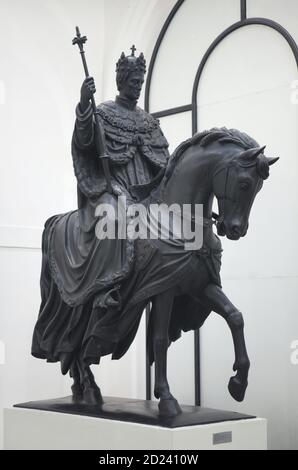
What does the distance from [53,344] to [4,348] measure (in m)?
1.94

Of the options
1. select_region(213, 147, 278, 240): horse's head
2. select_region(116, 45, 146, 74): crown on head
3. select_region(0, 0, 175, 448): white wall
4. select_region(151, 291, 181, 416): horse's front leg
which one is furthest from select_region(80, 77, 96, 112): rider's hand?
select_region(0, 0, 175, 448): white wall

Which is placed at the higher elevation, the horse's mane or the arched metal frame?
the arched metal frame

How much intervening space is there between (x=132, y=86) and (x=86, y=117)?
0.44 meters

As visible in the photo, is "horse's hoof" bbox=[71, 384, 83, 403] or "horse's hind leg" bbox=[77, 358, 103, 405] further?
"horse's hoof" bbox=[71, 384, 83, 403]

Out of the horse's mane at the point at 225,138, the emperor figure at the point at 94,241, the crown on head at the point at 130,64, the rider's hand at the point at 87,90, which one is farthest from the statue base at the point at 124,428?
the crown on head at the point at 130,64

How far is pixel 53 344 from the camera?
5.93 meters

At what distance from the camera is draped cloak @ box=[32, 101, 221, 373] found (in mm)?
5156

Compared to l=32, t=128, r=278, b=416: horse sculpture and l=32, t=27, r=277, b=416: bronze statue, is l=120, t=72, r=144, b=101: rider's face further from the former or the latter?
l=32, t=128, r=278, b=416: horse sculpture

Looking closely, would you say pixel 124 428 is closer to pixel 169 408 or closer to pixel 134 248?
pixel 169 408

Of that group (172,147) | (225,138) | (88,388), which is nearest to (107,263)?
(88,388)

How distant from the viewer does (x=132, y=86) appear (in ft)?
18.6

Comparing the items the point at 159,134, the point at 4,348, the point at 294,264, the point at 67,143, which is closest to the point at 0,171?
the point at 67,143

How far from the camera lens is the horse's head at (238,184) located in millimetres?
4863
